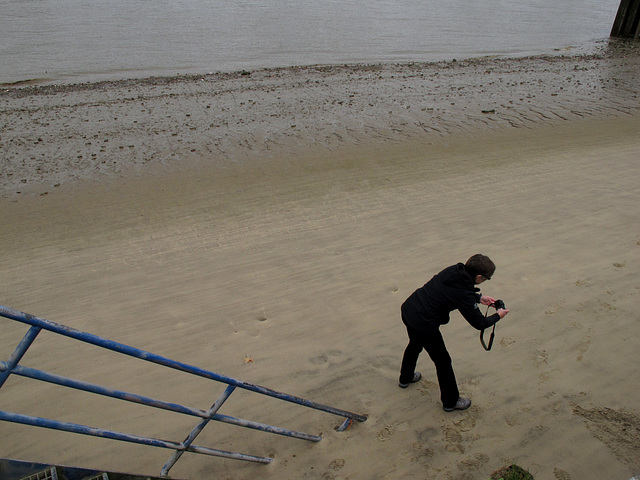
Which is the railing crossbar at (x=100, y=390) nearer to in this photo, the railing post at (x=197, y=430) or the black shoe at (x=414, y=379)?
the railing post at (x=197, y=430)

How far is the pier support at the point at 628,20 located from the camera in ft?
70.0

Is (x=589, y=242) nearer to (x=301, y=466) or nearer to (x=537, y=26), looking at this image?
(x=301, y=466)

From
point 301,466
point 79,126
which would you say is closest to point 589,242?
point 301,466

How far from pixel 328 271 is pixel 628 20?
971 inches

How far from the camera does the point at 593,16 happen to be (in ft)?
97.3

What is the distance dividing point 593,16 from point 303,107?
28347 mm

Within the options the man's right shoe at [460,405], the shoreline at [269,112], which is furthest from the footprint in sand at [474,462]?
the shoreline at [269,112]

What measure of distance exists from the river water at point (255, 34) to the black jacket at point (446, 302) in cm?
1497

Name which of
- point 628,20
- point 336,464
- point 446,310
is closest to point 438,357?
point 446,310

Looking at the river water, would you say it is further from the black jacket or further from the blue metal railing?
the blue metal railing

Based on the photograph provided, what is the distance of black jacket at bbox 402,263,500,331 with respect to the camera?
296 cm

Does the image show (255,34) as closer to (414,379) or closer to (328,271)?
(328,271)

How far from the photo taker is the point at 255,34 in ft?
72.9

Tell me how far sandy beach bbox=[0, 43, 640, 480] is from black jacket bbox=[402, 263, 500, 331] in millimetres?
849
